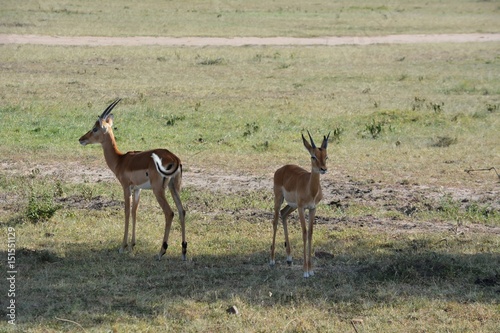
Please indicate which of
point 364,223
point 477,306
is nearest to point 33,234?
point 364,223

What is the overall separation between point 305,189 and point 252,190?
328 cm

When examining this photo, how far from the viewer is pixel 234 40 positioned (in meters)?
28.4

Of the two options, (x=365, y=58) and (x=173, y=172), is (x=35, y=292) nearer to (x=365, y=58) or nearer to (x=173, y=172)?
(x=173, y=172)

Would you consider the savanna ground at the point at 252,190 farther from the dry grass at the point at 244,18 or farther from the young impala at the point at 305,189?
the dry grass at the point at 244,18

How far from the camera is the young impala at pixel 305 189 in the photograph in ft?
23.4

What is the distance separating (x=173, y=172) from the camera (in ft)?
26.2

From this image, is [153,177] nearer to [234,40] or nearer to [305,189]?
[305,189]

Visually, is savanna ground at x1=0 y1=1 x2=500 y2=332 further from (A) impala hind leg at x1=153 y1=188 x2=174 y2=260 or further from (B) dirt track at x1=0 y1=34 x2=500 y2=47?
(B) dirt track at x1=0 y1=34 x2=500 y2=47

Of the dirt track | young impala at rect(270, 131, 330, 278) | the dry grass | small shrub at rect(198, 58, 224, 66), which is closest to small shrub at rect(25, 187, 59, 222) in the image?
young impala at rect(270, 131, 330, 278)

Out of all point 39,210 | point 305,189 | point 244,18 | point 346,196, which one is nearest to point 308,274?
point 305,189

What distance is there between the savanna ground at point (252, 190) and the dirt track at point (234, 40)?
2052 mm

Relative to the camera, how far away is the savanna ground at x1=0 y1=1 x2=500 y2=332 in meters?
6.71

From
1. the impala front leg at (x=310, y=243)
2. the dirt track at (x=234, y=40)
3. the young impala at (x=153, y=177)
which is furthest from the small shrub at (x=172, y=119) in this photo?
the dirt track at (x=234, y=40)

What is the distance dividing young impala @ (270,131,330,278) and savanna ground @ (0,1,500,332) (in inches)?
11.5
